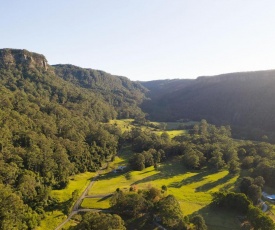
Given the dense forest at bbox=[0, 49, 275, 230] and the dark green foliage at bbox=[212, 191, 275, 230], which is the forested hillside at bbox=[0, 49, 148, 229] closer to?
the dense forest at bbox=[0, 49, 275, 230]

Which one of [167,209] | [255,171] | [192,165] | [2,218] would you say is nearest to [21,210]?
[2,218]

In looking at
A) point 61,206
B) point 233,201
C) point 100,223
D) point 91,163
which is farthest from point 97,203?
point 233,201

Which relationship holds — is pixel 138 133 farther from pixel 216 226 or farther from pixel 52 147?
pixel 216 226

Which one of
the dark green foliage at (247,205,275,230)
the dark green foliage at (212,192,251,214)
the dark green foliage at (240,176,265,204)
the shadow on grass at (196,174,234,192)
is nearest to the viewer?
the dark green foliage at (247,205,275,230)

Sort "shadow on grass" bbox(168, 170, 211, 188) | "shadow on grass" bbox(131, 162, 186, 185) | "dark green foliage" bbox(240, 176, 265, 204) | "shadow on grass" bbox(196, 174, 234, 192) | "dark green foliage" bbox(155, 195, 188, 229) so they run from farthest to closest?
"shadow on grass" bbox(131, 162, 186, 185)
"shadow on grass" bbox(168, 170, 211, 188)
"shadow on grass" bbox(196, 174, 234, 192)
"dark green foliage" bbox(240, 176, 265, 204)
"dark green foliage" bbox(155, 195, 188, 229)

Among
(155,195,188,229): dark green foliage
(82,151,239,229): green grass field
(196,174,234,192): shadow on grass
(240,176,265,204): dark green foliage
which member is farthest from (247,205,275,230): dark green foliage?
(196,174,234,192): shadow on grass

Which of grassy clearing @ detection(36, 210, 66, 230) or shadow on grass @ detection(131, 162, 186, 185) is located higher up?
grassy clearing @ detection(36, 210, 66, 230)

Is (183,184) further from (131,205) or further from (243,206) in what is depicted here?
(131,205)

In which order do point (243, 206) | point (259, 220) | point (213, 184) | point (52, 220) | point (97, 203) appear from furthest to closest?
1. point (213, 184)
2. point (97, 203)
3. point (243, 206)
4. point (52, 220)
5. point (259, 220)

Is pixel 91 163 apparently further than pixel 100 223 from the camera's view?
Yes

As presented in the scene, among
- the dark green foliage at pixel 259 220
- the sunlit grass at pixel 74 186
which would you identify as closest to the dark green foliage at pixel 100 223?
the sunlit grass at pixel 74 186
